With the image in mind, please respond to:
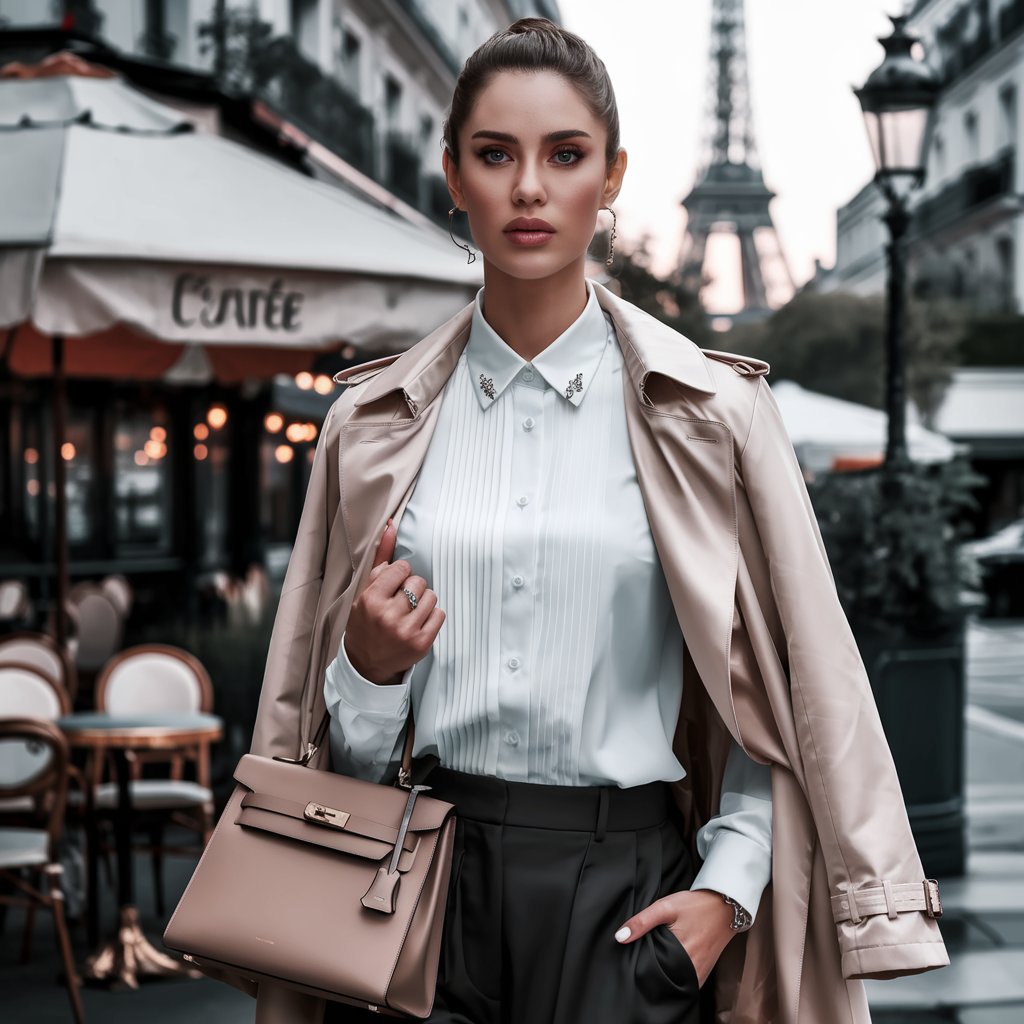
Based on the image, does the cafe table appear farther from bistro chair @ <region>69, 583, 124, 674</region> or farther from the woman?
bistro chair @ <region>69, 583, 124, 674</region>

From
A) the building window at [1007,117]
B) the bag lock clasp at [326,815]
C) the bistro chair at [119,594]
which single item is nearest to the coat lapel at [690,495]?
the bag lock clasp at [326,815]

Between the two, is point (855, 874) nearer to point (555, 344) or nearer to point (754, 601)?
point (754, 601)

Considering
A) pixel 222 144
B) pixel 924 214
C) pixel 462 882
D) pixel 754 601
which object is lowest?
pixel 462 882

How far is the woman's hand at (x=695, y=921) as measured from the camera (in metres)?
1.60

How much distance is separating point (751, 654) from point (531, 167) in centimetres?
63

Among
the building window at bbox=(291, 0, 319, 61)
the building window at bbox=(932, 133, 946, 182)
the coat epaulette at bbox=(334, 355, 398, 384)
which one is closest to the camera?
the coat epaulette at bbox=(334, 355, 398, 384)

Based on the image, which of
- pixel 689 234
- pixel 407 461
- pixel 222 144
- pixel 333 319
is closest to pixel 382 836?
pixel 407 461

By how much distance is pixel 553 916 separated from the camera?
1.61m

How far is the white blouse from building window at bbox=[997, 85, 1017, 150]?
75.4 feet

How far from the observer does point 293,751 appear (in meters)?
1.78

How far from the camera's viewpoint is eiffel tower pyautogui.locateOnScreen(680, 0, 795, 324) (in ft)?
128

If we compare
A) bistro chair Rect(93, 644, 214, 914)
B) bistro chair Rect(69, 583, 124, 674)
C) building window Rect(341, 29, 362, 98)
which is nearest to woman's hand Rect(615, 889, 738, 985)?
bistro chair Rect(93, 644, 214, 914)

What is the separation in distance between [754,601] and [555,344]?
15.9 inches

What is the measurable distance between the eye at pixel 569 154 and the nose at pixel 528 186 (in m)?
0.04
